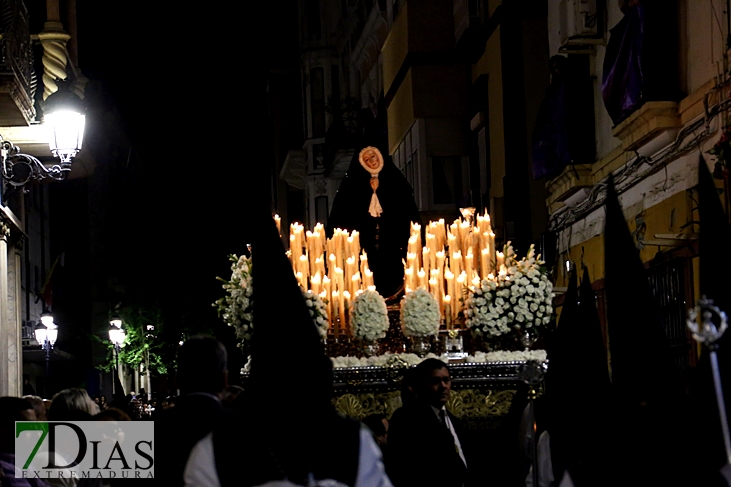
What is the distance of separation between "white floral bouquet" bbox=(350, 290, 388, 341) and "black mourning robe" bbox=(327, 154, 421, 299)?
4.78 feet

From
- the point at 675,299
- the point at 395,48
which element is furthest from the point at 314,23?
the point at 675,299

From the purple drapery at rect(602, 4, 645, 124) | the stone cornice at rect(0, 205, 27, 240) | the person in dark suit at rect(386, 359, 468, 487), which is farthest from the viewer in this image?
the stone cornice at rect(0, 205, 27, 240)

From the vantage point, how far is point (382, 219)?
1386 cm

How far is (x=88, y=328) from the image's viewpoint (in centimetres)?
6306

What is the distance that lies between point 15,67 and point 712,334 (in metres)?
9.91

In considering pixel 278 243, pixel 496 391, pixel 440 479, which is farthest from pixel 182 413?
pixel 496 391

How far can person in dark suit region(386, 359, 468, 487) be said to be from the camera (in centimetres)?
849

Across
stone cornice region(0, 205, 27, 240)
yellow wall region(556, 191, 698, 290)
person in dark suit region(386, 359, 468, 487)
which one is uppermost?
stone cornice region(0, 205, 27, 240)

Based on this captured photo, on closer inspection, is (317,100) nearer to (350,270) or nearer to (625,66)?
(625,66)

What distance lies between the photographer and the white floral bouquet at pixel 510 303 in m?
11.9

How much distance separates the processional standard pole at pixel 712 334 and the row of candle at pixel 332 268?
273 inches

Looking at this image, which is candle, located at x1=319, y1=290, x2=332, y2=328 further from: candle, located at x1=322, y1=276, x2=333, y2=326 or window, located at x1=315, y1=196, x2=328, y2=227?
window, located at x1=315, y1=196, x2=328, y2=227

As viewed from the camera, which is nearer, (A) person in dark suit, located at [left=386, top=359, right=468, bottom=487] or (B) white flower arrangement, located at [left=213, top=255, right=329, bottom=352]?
(A) person in dark suit, located at [left=386, top=359, right=468, bottom=487]

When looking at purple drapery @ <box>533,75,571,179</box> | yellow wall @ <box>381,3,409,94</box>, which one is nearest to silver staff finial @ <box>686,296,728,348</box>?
purple drapery @ <box>533,75,571,179</box>
